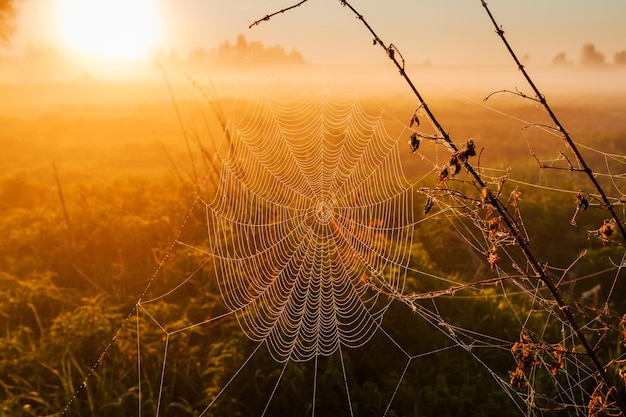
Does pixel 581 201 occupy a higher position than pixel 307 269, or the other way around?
pixel 581 201

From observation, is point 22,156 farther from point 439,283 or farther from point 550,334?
point 550,334

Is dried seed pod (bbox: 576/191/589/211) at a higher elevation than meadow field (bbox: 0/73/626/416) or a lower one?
higher

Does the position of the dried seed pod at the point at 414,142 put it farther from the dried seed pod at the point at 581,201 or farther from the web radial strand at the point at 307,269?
the web radial strand at the point at 307,269

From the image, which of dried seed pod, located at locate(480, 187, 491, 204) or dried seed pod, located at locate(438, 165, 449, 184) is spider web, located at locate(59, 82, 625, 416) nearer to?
dried seed pod, located at locate(438, 165, 449, 184)

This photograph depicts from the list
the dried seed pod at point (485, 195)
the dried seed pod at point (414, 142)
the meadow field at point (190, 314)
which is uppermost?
the dried seed pod at point (414, 142)

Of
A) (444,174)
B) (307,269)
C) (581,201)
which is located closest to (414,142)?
(444,174)

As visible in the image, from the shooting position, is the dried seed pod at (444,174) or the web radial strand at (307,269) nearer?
the dried seed pod at (444,174)

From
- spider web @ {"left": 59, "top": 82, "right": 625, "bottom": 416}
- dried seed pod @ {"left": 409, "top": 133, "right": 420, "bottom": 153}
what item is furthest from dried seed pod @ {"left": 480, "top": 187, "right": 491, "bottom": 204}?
spider web @ {"left": 59, "top": 82, "right": 625, "bottom": 416}

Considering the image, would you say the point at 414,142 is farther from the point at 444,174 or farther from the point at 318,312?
the point at 318,312

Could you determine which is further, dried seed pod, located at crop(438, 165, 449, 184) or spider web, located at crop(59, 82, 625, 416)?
spider web, located at crop(59, 82, 625, 416)

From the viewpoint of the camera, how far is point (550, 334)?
6816mm

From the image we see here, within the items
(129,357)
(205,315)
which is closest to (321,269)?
(205,315)

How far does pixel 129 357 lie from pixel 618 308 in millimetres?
6862

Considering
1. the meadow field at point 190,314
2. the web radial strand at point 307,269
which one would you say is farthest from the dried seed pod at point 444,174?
the web radial strand at point 307,269
